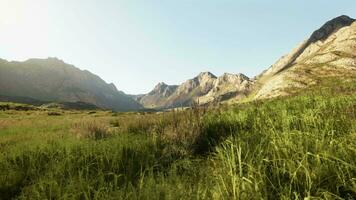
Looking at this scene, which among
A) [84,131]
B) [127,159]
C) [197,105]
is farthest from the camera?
[84,131]

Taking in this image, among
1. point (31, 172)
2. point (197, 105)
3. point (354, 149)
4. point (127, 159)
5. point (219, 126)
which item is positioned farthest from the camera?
point (197, 105)

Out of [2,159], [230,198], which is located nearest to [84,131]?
[2,159]

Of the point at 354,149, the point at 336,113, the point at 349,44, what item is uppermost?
the point at 349,44

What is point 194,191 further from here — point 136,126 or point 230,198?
point 136,126

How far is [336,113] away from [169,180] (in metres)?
3.90

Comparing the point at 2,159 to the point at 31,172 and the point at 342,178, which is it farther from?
the point at 342,178

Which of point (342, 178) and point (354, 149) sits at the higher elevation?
point (354, 149)

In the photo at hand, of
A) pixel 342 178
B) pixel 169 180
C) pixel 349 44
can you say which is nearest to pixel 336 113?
pixel 342 178

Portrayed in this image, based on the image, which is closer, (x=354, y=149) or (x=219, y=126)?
(x=354, y=149)

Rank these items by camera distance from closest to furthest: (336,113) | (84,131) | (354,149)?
(354,149) → (336,113) → (84,131)

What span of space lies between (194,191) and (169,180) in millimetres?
666

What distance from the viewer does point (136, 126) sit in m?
10.6

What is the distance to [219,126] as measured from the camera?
8.04 metres

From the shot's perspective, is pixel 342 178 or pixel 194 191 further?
pixel 194 191
